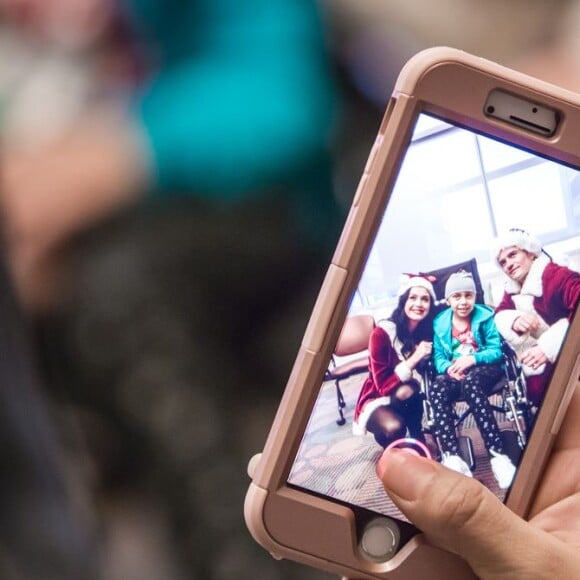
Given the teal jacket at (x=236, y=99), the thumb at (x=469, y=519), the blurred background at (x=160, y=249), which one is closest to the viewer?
the thumb at (x=469, y=519)

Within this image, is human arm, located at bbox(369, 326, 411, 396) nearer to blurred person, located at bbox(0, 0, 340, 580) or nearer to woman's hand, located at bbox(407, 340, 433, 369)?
woman's hand, located at bbox(407, 340, 433, 369)

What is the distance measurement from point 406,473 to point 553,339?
0.15 meters

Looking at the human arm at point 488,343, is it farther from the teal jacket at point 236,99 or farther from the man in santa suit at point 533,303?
the teal jacket at point 236,99

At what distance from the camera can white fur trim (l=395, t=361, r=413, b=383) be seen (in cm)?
66

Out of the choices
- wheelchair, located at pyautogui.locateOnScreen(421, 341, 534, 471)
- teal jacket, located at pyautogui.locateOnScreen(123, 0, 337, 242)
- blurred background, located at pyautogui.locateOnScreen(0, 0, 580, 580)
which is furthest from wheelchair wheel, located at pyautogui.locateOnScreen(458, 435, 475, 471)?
teal jacket, located at pyautogui.locateOnScreen(123, 0, 337, 242)

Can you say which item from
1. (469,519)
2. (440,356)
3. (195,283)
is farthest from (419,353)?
(195,283)

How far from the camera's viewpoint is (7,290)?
2.88 ft

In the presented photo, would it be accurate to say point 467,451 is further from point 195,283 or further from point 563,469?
point 195,283

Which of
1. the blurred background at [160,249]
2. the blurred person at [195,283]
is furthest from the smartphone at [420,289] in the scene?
the blurred person at [195,283]

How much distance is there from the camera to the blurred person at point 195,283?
1126 mm

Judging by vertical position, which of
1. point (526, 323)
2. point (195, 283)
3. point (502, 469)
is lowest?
point (195, 283)

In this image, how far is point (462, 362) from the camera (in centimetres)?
67

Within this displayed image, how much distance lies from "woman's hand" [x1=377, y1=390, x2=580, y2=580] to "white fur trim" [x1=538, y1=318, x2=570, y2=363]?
12 centimetres

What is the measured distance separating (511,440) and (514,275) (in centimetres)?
12
